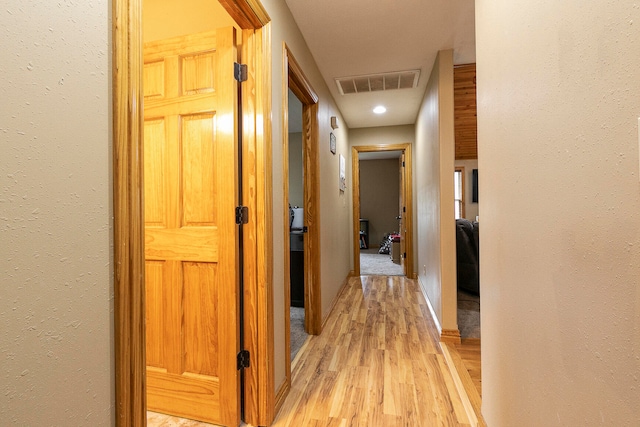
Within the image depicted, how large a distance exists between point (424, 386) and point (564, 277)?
4.78ft

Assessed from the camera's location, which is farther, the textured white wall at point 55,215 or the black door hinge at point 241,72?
the black door hinge at point 241,72

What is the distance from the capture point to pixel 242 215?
156 centimetres

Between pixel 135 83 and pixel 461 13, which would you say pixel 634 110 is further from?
pixel 461 13

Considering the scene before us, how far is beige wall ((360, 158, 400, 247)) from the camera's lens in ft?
27.6

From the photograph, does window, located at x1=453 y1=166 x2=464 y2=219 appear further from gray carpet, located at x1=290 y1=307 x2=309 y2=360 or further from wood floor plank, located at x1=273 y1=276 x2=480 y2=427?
gray carpet, located at x1=290 y1=307 x2=309 y2=360

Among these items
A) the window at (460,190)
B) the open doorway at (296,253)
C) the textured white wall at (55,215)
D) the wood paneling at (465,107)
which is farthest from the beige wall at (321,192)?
the window at (460,190)

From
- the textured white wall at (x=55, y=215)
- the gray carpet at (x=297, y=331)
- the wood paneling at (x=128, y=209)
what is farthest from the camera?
the gray carpet at (x=297, y=331)

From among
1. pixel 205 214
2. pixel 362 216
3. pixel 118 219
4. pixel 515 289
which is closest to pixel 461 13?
pixel 515 289

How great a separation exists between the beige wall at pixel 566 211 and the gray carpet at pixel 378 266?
4.02 m

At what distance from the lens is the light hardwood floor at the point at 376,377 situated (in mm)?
1621

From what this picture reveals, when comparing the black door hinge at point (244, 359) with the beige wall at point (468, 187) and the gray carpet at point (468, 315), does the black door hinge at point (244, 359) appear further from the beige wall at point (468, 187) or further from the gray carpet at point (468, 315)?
the beige wall at point (468, 187)

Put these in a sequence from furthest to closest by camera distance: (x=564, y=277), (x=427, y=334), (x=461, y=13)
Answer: (x=427, y=334)
(x=461, y=13)
(x=564, y=277)

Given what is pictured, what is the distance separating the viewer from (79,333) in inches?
25.7

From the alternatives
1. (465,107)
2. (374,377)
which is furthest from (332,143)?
(374,377)
